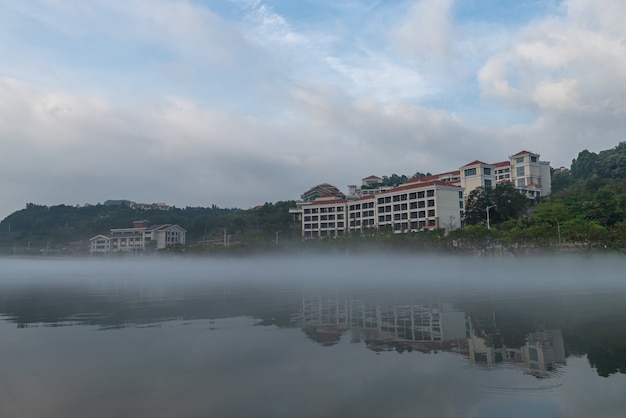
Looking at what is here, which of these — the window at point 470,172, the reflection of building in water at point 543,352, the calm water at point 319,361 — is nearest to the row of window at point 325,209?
the window at point 470,172

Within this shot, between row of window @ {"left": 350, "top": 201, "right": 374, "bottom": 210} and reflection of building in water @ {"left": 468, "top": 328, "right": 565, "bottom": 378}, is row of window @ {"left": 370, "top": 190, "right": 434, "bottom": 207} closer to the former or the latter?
row of window @ {"left": 350, "top": 201, "right": 374, "bottom": 210}

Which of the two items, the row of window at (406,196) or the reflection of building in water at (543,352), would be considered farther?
the row of window at (406,196)

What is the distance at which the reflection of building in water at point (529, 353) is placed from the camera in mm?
8992

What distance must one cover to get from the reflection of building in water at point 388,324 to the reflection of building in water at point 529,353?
0.46 metres

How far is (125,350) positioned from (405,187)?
7470 centimetres

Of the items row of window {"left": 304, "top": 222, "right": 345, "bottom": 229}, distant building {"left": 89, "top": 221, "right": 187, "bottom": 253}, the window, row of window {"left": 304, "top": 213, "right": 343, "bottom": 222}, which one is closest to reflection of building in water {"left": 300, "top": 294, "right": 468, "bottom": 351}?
the window

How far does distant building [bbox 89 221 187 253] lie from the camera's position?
121 metres

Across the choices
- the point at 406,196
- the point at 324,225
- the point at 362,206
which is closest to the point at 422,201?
the point at 406,196

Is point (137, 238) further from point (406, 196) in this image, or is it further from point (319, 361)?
point (319, 361)

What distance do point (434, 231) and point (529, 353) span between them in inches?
2198

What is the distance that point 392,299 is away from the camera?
69.6ft

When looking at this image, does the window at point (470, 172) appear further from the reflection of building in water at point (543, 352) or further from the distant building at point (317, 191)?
the reflection of building in water at point (543, 352)

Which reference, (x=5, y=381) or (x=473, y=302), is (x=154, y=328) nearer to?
(x=5, y=381)

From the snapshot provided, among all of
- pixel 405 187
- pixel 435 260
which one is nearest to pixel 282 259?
pixel 405 187
